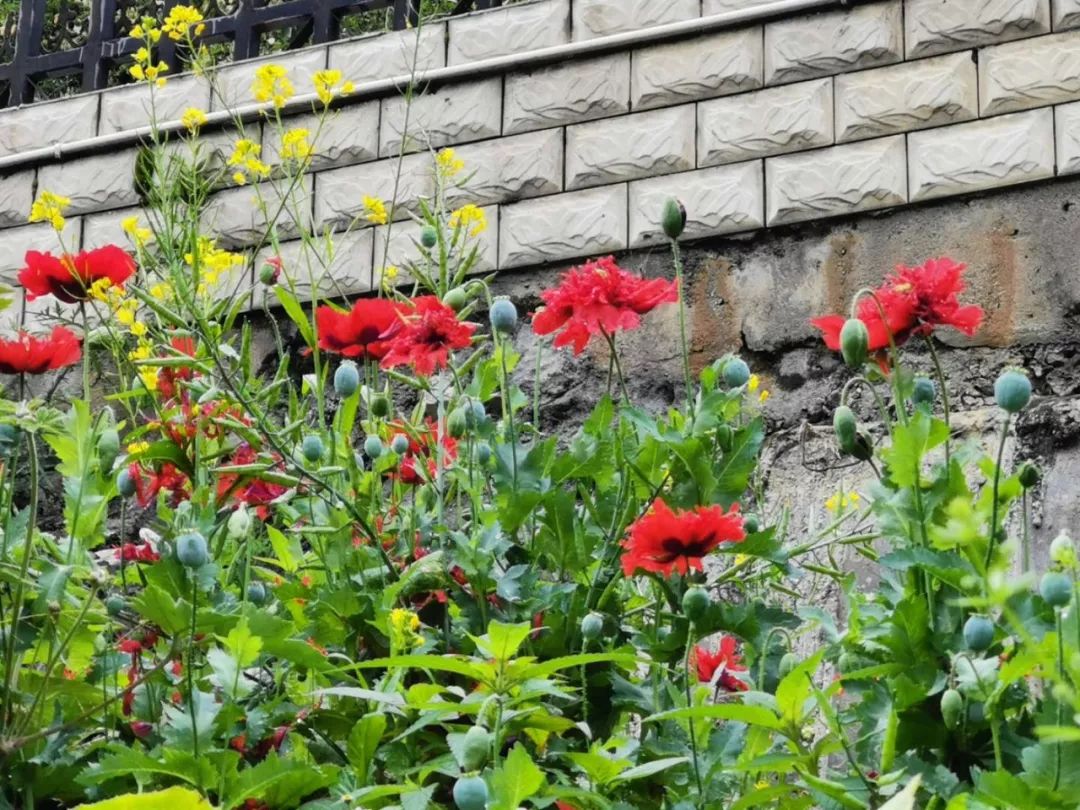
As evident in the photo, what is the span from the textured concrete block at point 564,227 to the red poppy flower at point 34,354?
1759 millimetres

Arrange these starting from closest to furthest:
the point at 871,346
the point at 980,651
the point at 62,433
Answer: the point at 980,651 < the point at 871,346 < the point at 62,433

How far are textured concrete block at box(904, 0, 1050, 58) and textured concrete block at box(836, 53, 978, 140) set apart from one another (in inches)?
1.3

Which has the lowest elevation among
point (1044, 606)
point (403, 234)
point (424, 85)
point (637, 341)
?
point (1044, 606)

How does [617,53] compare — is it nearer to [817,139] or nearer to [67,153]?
[817,139]

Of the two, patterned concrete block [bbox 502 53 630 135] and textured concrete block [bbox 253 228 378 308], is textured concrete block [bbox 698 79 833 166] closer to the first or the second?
patterned concrete block [bbox 502 53 630 135]

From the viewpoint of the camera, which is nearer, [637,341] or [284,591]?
[284,591]

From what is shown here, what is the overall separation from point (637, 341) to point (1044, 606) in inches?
86.0

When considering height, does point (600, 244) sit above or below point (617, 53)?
below

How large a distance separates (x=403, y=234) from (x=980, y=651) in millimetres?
2473

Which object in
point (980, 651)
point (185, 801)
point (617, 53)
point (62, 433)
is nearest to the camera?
point (185, 801)

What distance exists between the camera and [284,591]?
6.26ft

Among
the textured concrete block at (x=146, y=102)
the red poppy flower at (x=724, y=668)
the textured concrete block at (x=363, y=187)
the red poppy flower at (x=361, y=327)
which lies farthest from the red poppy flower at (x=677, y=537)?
the textured concrete block at (x=146, y=102)

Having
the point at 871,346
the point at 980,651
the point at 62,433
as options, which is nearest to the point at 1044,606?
the point at 980,651

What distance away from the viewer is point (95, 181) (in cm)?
416
